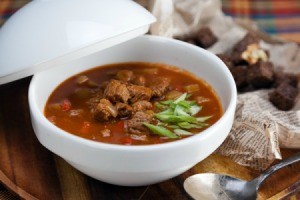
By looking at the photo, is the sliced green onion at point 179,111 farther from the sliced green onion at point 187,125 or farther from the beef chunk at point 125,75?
the beef chunk at point 125,75

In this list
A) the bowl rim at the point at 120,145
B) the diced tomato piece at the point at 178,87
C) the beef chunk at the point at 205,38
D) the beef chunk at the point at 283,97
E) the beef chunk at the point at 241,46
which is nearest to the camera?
the bowl rim at the point at 120,145

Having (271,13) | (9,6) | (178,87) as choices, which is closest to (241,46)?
(178,87)

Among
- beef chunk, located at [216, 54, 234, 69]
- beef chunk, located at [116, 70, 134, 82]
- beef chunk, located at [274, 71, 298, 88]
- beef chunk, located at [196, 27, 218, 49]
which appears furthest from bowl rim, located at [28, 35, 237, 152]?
beef chunk, located at [196, 27, 218, 49]

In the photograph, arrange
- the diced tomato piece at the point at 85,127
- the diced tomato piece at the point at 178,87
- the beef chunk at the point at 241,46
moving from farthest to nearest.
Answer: the beef chunk at the point at 241,46 → the diced tomato piece at the point at 178,87 → the diced tomato piece at the point at 85,127

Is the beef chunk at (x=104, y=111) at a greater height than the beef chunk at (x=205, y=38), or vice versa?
the beef chunk at (x=104, y=111)

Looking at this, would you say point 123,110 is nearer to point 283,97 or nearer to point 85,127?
point 85,127

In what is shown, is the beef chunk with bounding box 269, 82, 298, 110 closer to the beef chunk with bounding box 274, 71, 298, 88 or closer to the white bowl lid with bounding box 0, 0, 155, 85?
the beef chunk with bounding box 274, 71, 298, 88

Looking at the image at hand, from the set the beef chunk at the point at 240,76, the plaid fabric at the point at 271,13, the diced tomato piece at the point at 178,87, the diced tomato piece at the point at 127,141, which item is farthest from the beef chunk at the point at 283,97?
the plaid fabric at the point at 271,13
